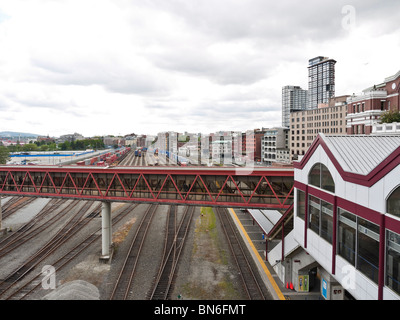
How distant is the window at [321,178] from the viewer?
13.8 metres

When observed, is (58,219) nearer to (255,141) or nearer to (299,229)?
(299,229)

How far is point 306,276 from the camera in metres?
19.7

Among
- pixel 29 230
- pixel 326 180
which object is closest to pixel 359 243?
pixel 326 180

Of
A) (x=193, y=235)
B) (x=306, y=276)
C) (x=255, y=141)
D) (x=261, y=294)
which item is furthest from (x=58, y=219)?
(x=255, y=141)

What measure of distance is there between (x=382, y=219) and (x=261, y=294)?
12.3 metres

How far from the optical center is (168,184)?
24.3m

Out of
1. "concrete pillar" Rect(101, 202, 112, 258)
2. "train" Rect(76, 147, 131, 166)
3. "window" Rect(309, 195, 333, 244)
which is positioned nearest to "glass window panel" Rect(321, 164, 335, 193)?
"window" Rect(309, 195, 333, 244)

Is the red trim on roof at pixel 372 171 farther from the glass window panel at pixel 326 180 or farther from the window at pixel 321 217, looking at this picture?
the window at pixel 321 217

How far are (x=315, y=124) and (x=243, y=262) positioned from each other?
2864 inches

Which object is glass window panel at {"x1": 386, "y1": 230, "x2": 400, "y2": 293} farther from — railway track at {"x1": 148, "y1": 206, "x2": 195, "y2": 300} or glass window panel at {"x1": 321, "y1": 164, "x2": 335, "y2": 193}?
railway track at {"x1": 148, "y1": 206, "x2": 195, "y2": 300}

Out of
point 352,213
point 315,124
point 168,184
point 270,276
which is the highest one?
point 315,124

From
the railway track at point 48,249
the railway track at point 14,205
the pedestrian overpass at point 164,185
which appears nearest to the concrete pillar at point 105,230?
the pedestrian overpass at point 164,185

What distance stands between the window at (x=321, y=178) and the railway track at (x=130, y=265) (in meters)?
15.2

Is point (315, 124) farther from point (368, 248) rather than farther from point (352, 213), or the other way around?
point (368, 248)
